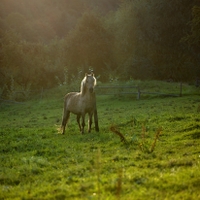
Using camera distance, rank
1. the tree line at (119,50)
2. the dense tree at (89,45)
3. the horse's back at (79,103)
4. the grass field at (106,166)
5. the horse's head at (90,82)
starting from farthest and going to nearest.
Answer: the dense tree at (89,45), the tree line at (119,50), the horse's back at (79,103), the horse's head at (90,82), the grass field at (106,166)

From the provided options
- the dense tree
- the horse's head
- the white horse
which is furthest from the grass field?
the dense tree

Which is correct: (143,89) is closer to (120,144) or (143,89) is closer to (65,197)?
(120,144)

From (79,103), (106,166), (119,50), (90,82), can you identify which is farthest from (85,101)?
(119,50)

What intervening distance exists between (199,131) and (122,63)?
3775 cm

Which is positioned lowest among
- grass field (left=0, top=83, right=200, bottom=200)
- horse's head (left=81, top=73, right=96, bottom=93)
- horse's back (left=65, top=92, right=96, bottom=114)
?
grass field (left=0, top=83, right=200, bottom=200)

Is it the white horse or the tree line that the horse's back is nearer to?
the white horse

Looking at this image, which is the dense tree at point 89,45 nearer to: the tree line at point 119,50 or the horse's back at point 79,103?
the tree line at point 119,50

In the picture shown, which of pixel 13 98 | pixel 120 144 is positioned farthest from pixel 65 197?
pixel 13 98

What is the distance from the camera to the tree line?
129 ft

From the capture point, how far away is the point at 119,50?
4709 centimetres

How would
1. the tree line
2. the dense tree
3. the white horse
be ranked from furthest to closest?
1. the dense tree
2. the tree line
3. the white horse

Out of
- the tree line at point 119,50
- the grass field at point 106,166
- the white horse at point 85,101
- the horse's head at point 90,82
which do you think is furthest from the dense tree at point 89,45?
the grass field at point 106,166

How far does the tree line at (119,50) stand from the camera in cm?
3934

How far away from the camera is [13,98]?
3797cm
